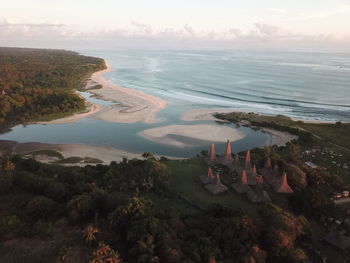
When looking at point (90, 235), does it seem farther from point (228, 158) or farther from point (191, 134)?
point (191, 134)

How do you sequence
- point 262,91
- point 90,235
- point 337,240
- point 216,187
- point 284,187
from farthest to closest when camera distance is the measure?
1. point 262,91
2. point 216,187
3. point 284,187
4. point 337,240
5. point 90,235

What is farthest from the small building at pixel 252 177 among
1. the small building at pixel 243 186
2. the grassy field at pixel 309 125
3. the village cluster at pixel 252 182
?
the grassy field at pixel 309 125

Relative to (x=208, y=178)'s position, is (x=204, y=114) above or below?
below

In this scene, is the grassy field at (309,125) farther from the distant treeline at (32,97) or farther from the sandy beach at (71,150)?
the distant treeline at (32,97)

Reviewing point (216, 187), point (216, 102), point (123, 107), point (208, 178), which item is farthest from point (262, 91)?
point (216, 187)

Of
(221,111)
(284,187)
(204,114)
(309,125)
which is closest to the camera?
(284,187)
